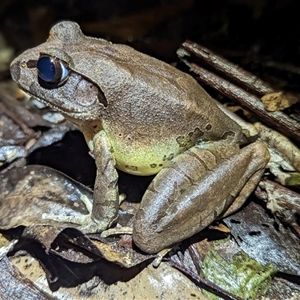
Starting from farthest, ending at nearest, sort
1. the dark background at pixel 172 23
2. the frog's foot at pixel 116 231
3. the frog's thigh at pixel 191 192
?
the dark background at pixel 172 23 → the frog's foot at pixel 116 231 → the frog's thigh at pixel 191 192

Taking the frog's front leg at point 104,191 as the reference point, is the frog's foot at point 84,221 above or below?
below

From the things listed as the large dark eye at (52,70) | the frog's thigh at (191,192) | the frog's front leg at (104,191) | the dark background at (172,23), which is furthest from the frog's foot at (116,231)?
the dark background at (172,23)

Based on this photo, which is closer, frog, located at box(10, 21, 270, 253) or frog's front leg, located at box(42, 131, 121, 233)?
frog, located at box(10, 21, 270, 253)

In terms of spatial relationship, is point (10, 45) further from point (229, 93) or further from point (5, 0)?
point (229, 93)

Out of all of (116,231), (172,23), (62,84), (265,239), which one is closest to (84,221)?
(116,231)

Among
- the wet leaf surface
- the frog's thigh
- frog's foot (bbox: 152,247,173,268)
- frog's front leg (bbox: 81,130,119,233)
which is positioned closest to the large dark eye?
frog's front leg (bbox: 81,130,119,233)

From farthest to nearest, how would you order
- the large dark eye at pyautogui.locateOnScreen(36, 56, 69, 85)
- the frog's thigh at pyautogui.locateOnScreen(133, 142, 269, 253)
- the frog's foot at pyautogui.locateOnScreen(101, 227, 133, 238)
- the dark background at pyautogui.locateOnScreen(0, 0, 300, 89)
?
the dark background at pyautogui.locateOnScreen(0, 0, 300, 89) → the frog's foot at pyautogui.locateOnScreen(101, 227, 133, 238) → the large dark eye at pyautogui.locateOnScreen(36, 56, 69, 85) → the frog's thigh at pyautogui.locateOnScreen(133, 142, 269, 253)

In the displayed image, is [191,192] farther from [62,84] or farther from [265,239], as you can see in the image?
[62,84]

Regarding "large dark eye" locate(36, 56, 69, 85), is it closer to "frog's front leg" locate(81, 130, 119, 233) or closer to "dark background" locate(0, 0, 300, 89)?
"frog's front leg" locate(81, 130, 119, 233)

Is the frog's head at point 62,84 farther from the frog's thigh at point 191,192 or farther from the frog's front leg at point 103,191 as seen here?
the frog's thigh at point 191,192
